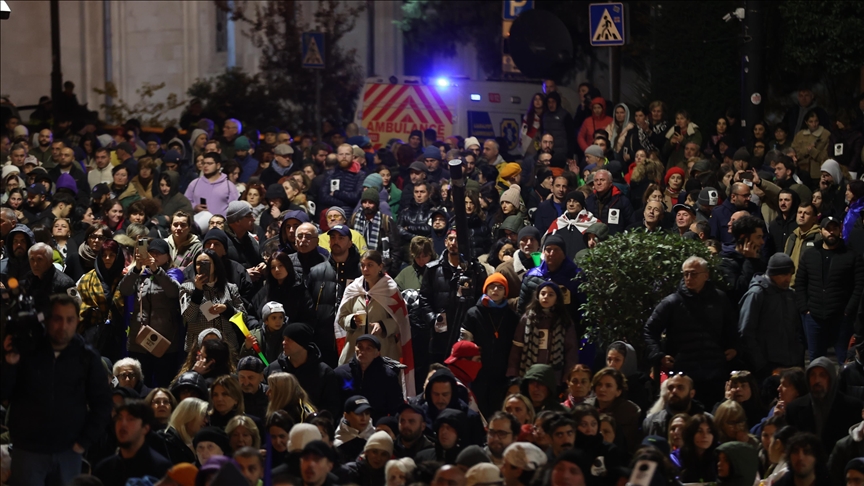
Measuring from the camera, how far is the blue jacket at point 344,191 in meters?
18.7

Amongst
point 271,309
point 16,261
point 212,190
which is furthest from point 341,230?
point 212,190

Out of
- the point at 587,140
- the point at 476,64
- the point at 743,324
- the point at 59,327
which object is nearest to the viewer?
the point at 59,327

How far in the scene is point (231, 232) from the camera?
1526 centimetres

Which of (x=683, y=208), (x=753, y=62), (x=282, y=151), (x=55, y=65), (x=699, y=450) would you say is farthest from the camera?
(x=55, y=65)

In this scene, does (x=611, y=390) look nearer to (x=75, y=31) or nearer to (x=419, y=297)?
(x=419, y=297)

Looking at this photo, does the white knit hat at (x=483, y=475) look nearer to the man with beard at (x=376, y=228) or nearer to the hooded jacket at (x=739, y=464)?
the hooded jacket at (x=739, y=464)

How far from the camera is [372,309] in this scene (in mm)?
13695

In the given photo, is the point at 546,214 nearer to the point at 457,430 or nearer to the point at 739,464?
the point at 457,430

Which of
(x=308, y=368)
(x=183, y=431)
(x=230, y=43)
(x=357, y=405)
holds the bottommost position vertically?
(x=183, y=431)

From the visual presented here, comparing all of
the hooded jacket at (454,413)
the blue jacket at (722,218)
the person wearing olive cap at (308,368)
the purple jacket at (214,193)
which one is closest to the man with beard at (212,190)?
the purple jacket at (214,193)

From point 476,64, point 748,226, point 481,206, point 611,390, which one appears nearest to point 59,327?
point 611,390

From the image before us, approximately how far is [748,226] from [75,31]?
24.1m

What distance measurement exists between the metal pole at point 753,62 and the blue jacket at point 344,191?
16.4 feet

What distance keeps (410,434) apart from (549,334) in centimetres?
253
